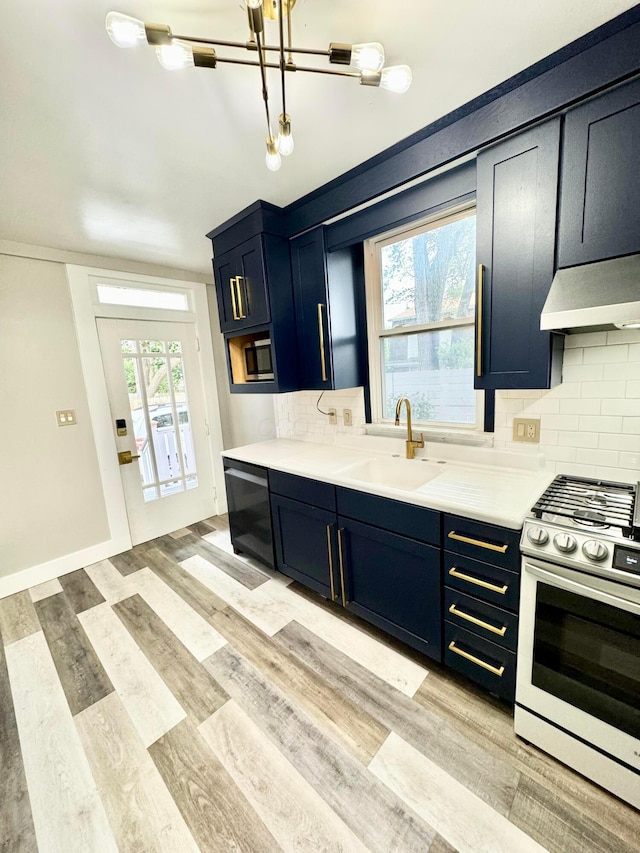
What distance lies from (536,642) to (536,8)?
2049 millimetres

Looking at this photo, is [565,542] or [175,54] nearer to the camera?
[175,54]

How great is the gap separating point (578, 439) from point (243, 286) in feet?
7.16

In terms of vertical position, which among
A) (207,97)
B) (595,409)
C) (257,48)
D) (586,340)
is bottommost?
(595,409)

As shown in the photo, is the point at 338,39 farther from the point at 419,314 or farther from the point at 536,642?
the point at 536,642

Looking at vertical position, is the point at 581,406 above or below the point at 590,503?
above

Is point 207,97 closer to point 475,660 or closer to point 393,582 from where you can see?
point 393,582

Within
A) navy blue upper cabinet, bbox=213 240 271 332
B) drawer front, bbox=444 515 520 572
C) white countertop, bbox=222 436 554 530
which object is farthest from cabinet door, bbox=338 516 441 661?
navy blue upper cabinet, bbox=213 240 271 332

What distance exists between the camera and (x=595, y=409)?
149 cm

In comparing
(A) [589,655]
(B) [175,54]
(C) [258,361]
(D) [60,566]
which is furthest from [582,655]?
(D) [60,566]

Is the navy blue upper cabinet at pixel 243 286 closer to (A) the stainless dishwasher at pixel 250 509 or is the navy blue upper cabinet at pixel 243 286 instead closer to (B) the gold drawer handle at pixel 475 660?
(A) the stainless dishwasher at pixel 250 509

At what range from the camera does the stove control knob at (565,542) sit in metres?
1.09

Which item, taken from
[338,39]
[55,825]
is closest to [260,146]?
[338,39]

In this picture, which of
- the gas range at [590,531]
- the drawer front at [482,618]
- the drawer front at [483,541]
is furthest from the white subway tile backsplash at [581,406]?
the drawer front at [482,618]

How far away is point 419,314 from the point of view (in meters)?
2.09
